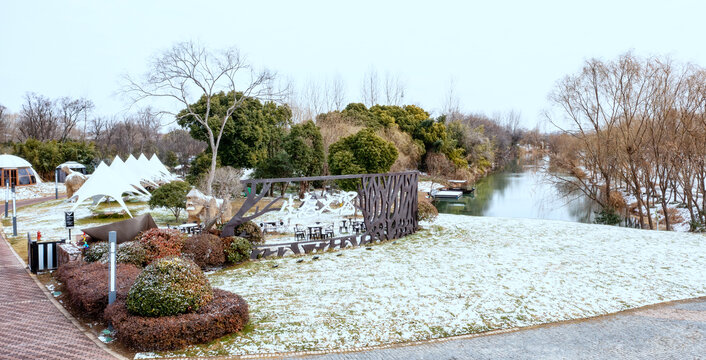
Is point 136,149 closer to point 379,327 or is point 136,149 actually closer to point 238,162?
point 238,162

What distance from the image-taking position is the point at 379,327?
711cm

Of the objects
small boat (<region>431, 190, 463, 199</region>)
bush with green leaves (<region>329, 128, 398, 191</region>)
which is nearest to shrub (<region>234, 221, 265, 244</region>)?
bush with green leaves (<region>329, 128, 398, 191</region>)

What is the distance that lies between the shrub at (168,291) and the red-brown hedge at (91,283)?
0.75 metres

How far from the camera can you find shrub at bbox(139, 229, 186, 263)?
10305 millimetres

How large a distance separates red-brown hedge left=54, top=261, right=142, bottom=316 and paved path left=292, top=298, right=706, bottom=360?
375 centimetres

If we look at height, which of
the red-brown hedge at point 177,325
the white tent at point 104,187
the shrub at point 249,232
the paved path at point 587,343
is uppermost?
the white tent at point 104,187

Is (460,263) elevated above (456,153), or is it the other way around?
(456,153)

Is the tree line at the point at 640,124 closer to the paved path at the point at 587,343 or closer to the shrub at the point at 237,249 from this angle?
the paved path at the point at 587,343

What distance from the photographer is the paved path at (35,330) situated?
6.04 meters

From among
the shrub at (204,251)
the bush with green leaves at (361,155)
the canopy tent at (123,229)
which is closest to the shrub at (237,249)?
the shrub at (204,251)

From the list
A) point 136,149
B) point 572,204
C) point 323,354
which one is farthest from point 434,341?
point 136,149

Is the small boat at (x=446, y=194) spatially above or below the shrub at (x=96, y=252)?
above

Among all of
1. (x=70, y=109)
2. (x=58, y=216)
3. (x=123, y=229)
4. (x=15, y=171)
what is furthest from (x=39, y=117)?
(x=123, y=229)

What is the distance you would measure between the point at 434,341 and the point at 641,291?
528cm
